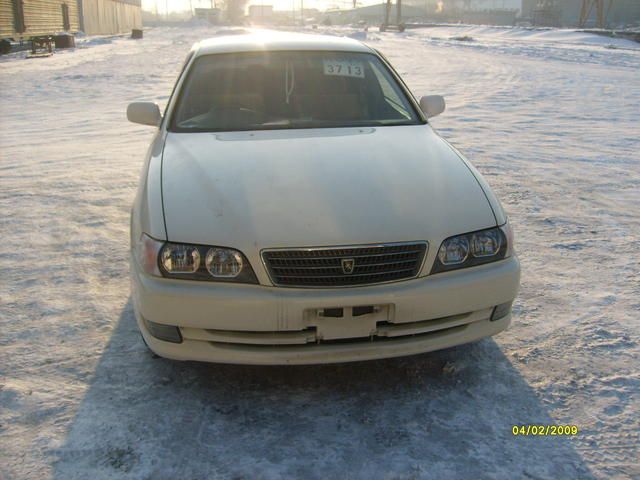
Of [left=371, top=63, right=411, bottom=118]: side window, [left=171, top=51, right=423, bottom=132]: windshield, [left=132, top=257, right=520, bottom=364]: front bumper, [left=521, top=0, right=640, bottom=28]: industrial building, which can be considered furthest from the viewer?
[left=521, top=0, right=640, bottom=28]: industrial building

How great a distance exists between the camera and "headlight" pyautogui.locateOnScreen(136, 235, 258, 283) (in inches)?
96.0

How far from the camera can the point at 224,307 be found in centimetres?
239

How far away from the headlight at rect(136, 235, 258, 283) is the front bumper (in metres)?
0.03

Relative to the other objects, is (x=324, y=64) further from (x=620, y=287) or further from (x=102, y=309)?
(x=620, y=287)

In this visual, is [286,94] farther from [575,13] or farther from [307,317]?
[575,13]

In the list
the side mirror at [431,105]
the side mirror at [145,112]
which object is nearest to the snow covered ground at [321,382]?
the side mirror at [145,112]

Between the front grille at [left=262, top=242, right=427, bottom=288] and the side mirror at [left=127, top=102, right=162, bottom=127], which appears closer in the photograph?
the front grille at [left=262, top=242, right=427, bottom=288]

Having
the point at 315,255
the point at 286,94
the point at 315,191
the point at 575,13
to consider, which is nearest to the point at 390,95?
the point at 286,94

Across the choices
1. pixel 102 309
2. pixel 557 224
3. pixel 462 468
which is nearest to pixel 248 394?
pixel 462 468

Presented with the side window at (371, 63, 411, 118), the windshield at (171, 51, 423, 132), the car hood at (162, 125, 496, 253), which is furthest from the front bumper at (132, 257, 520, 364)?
the side window at (371, 63, 411, 118)

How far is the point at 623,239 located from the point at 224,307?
3.35m

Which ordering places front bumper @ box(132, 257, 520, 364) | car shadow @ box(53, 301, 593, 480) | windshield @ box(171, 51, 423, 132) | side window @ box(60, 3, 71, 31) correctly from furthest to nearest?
side window @ box(60, 3, 71, 31)
windshield @ box(171, 51, 423, 132)
front bumper @ box(132, 257, 520, 364)
car shadow @ box(53, 301, 593, 480)

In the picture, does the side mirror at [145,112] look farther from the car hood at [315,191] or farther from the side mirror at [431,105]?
the side mirror at [431,105]
